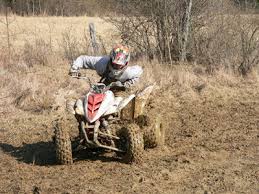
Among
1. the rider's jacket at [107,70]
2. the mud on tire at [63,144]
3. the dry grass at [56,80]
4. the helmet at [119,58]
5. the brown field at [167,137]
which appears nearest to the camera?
the brown field at [167,137]

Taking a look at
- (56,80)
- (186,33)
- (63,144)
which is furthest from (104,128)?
(186,33)

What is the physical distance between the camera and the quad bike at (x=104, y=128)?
7.06 meters

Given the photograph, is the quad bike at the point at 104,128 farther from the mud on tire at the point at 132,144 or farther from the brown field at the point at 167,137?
the brown field at the point at 167,137

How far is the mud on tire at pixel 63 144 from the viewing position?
6.99 metres

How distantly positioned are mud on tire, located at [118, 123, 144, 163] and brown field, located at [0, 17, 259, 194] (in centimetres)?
12

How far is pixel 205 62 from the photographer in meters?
13.8

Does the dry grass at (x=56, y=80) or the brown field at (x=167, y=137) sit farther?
the dry grass at (x=56, y=80)

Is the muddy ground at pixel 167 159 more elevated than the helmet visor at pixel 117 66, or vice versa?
the helmet visor at pixel 117 66

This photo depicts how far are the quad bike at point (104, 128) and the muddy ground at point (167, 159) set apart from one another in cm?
22

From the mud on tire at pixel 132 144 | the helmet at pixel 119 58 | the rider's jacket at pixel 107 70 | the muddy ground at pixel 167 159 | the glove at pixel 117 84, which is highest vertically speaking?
the helmet at pixel 119 58

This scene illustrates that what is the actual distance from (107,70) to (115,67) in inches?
12.3

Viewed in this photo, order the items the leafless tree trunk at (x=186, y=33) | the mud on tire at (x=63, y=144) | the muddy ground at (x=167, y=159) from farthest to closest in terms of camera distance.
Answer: the leafless tree trunk at (x=186, y=33), the mud on tire at (x=63, y=144), the muddy ground at (x=167, y=159)

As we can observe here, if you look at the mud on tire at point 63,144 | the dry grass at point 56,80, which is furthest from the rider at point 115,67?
the dry grass at point 56,80

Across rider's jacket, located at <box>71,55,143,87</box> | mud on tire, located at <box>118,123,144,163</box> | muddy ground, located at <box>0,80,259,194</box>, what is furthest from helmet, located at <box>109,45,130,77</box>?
muddy ground, located at <box>0,80,259,194</box>
